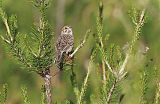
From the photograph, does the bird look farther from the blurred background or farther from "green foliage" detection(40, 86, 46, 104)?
the blurred background

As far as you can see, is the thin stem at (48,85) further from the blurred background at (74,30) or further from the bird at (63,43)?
the blurred background at (74,30)

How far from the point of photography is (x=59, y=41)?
1.12 metres

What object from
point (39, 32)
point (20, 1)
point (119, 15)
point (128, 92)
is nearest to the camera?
point (39, 32)

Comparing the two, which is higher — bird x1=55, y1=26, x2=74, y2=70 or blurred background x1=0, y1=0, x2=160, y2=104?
blurred background x1=0, y1=0, x2=160, y2=104

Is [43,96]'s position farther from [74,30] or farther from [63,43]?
[74,30]

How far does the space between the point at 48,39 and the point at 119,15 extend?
8.54 feet

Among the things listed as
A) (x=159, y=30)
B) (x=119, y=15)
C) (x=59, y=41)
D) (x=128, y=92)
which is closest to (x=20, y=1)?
(x=119, y=15)

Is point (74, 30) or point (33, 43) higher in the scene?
point (74, 30)

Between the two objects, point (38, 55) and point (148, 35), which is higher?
point (148, 35)

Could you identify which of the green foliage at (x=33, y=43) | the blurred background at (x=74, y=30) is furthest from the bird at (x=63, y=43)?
the blurred background at (x=74, y=30)

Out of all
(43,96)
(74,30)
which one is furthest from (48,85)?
(74,30)

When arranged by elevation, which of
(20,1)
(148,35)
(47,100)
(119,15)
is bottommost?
(47,100)

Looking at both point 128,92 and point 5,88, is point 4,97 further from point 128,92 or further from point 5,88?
point 128,92

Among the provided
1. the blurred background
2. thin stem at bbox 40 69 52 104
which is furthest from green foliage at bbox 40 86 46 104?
the blurred background
